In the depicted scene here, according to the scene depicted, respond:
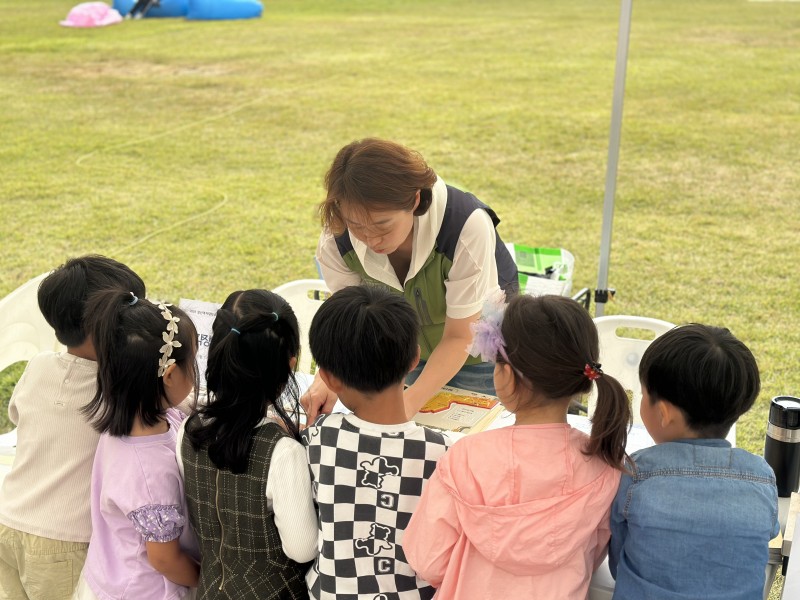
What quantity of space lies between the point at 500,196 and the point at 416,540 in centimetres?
476

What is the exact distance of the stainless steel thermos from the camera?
67.6 inches

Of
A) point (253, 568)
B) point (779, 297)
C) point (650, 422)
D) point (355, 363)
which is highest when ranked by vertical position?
point (355, 363)

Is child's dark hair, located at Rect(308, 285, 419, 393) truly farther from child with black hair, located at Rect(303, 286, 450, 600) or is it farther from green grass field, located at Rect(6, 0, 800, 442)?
green grass field, located at Rect(6, 0, 800, 442)

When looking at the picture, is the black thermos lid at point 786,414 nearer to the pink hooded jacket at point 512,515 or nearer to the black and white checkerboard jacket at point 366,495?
the pink hooded jacket at point 512,515

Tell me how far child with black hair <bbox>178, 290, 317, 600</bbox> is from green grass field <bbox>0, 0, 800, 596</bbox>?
162 cm

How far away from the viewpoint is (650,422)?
4.91 feet

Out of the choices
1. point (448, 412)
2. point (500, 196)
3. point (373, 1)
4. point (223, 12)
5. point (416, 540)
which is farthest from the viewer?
point (373, 1)

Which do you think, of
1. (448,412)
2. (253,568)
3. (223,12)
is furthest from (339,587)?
(223,12)

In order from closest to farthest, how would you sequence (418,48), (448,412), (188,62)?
(448,412) → (188,62) → (418,48)

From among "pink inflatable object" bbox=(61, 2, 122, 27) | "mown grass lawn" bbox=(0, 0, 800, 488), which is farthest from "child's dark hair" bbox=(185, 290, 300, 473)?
"pink inflatable object" bbox=(61, 2, 122, 27)

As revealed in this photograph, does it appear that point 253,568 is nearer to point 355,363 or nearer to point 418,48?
point 355,363

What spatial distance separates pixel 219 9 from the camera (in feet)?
Result: 43.0

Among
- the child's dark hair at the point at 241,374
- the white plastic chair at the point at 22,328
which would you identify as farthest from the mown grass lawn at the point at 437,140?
the child's dark hair at the point at 241,374

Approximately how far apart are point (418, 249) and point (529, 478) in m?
0.73
